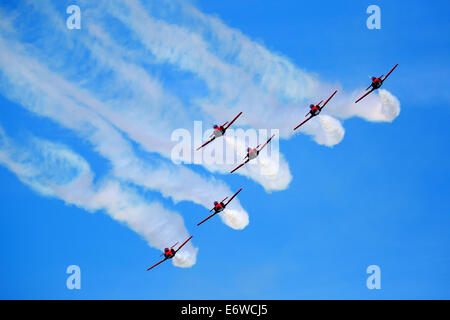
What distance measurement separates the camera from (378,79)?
258ft
